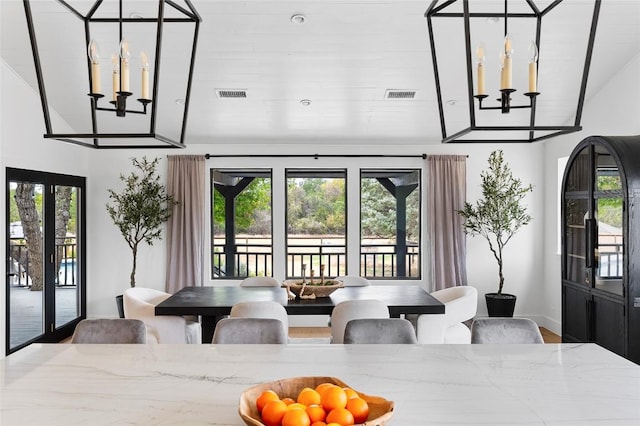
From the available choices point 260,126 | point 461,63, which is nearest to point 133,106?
point 260,126

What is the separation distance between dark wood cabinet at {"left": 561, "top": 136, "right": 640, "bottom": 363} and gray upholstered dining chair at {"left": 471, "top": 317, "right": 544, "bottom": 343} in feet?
5.10

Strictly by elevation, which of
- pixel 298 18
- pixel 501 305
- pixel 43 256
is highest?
pixel 298 18

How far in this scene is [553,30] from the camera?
13.6 ft

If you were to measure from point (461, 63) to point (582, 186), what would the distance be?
5.08 ft

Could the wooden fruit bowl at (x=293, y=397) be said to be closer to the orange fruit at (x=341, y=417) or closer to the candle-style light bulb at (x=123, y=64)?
the orange fruit at (x=341, y=417)

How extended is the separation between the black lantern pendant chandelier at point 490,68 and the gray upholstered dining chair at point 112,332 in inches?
72.1

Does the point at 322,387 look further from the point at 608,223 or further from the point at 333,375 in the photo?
the point at 608,223

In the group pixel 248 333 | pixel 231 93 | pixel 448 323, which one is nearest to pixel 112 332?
pixel 248 333

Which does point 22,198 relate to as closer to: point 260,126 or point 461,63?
point 260,126

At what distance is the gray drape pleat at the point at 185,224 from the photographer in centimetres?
627

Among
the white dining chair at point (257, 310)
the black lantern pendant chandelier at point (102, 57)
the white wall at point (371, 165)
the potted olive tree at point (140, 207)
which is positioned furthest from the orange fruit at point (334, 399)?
the white wall at point (371, 165)

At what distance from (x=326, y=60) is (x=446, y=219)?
9.22 feet

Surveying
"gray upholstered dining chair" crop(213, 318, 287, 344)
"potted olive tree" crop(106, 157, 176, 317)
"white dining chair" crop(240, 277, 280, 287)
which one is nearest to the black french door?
"potted olive tree" crop(106, 157, 176, 317)

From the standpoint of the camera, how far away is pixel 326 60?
4.54 m
